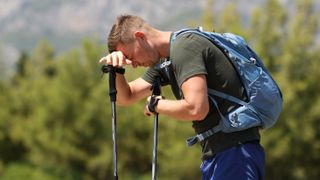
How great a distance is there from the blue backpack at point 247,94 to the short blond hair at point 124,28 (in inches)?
7.1

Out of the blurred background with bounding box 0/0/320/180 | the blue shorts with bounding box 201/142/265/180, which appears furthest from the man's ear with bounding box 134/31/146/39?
the blurred background with bounding box 0/0/320/180

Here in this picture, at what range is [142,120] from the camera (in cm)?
2405

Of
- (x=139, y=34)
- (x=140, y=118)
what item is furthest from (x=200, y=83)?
(x=140, y=118)

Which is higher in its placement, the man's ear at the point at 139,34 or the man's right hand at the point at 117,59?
the man's ear at the point at 139,34

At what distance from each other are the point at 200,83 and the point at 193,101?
84 millimetres

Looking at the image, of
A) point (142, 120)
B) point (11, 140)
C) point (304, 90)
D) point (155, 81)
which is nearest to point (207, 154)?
point (155, 81)

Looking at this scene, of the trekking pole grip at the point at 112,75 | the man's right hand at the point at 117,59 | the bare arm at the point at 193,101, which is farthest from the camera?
the trekking pole grip at the point at 112,75

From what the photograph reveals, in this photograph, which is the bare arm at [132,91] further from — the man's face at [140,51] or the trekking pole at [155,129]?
the man's face at [140,51]

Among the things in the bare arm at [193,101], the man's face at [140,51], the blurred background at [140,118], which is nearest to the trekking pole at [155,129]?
the man's face at [140,51]

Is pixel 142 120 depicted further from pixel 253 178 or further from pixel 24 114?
pixel 253 178

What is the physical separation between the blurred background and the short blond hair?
1433 centimetres

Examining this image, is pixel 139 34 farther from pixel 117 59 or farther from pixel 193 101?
pixel 193 101

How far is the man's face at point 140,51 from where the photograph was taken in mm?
3115

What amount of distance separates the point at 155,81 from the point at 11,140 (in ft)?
82.2
